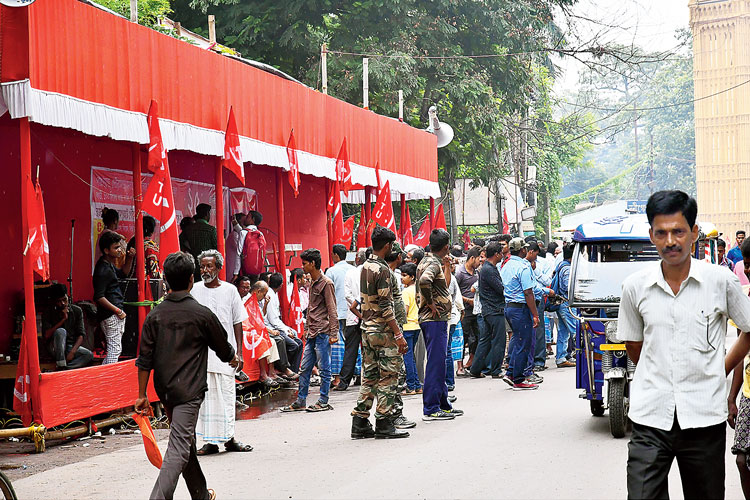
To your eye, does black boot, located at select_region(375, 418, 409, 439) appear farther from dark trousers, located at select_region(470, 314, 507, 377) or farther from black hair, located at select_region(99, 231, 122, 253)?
dark trousers, located at select_region(470, 314, 507, 377)

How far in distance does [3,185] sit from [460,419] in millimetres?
5671

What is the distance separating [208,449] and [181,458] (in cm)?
292

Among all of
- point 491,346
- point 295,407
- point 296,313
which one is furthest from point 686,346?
point 296,313

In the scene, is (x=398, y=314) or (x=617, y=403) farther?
(x=398, y=314)

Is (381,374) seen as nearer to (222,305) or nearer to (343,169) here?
(222,305)

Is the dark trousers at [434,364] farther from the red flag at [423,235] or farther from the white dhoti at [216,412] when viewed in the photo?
the red flag at [423,235]

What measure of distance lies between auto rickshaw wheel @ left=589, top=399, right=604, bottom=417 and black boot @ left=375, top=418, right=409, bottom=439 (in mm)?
2171

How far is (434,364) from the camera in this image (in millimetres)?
10695

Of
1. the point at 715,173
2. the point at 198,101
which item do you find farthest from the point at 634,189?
the point at 198,101

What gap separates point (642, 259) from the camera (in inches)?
417

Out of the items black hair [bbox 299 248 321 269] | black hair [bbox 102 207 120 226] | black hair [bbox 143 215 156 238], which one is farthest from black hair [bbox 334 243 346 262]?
black hair [bbox 102 207 120 226]

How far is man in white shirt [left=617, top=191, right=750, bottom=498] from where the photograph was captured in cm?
445

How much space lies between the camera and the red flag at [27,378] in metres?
9.53

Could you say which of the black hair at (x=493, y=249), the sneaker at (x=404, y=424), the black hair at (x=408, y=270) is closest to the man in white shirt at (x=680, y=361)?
the sneaker at (x=404, y=424)
